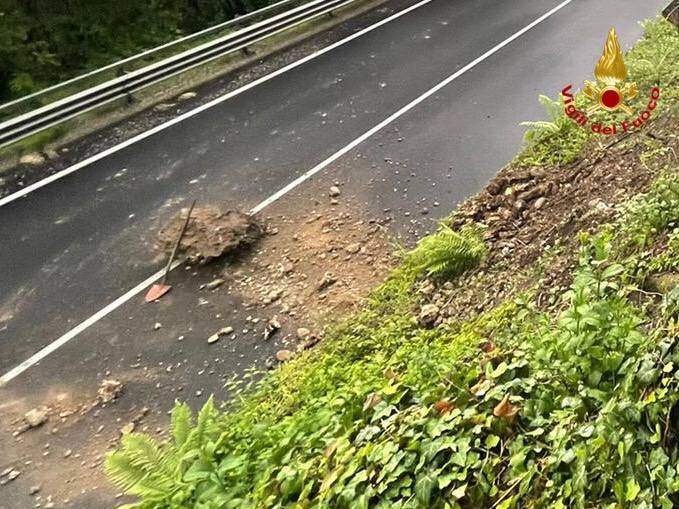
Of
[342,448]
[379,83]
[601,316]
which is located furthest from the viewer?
[379,83]

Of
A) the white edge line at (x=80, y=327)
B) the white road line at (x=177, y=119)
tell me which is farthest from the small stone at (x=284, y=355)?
the white road line at (x=177, y=119)

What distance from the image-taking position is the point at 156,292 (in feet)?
23.4

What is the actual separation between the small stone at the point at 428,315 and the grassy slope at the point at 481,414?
0.29ft

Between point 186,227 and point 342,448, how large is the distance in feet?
14.9

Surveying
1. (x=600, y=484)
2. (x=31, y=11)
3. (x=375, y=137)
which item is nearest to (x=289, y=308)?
(x=375, y=137)

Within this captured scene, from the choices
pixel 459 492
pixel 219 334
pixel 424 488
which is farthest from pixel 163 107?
pixel 459 492

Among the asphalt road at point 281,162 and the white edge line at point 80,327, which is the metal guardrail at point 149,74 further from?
the white edge line at point 80,327

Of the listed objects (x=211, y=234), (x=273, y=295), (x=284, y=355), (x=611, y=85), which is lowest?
(x=284, y=355)

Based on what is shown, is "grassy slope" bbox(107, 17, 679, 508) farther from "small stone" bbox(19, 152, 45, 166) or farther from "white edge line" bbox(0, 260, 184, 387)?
"small stone" bbox(19, 152, 45, 166)

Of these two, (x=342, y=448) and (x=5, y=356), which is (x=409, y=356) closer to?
(x=342, y=448)

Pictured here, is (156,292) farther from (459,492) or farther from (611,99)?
(611,99)

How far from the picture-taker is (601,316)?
11.6 ft

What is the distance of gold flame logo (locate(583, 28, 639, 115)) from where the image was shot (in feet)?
23.3

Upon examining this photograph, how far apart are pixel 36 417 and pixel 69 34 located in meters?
10.8
